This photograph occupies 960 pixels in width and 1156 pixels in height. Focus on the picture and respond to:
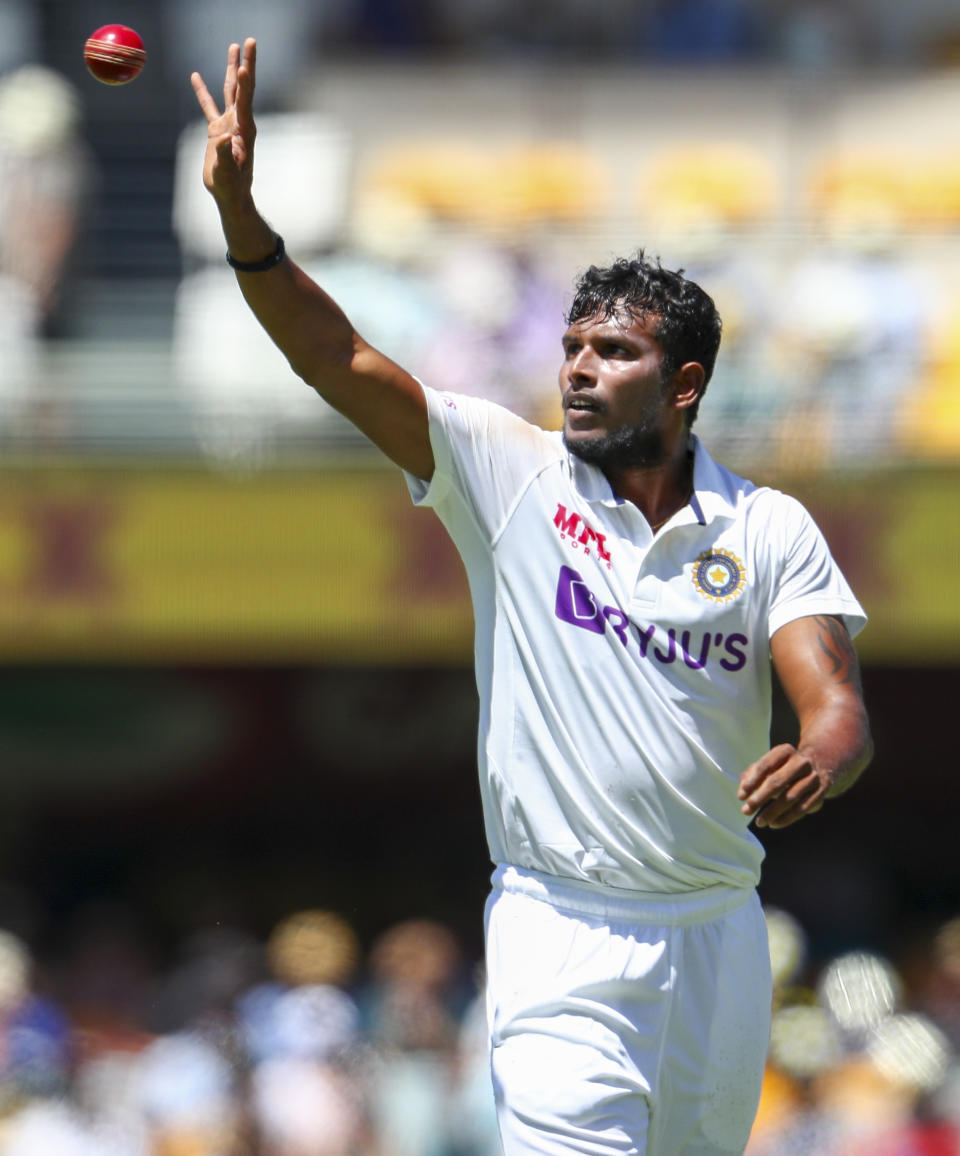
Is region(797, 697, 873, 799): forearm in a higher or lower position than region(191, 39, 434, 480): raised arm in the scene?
lower

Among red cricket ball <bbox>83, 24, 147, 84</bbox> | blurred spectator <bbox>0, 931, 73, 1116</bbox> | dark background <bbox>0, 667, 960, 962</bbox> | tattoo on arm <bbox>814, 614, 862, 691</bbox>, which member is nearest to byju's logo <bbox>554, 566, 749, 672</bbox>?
tattoo on arm <bbox>814, 614, 862, 691</bbox>

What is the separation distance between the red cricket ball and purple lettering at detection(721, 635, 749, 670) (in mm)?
1807

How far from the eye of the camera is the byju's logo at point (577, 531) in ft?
11.0

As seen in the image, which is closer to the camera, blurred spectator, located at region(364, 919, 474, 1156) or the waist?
the waist

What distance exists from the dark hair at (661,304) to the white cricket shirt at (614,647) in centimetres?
24

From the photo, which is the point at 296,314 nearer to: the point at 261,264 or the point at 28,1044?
the point at 261,264

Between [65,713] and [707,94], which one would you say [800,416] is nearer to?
[707,94]

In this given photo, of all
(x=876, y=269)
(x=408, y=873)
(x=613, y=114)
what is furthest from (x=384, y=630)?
(x=613, y=114)

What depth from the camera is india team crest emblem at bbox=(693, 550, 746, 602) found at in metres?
3.29

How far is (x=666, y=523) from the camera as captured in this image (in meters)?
3.36

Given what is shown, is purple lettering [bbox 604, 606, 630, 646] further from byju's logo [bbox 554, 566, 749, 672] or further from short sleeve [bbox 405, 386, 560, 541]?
short sleeve [bbox 405, 386, 560, 541]

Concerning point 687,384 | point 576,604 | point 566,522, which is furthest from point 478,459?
point 687,384

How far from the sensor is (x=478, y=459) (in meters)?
3.34

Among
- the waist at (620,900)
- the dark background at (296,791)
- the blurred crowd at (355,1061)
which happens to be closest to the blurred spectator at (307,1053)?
the blurred crowd at (355,1061)
